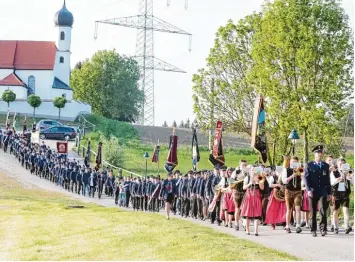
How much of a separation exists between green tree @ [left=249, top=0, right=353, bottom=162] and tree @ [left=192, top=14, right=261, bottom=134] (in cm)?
679

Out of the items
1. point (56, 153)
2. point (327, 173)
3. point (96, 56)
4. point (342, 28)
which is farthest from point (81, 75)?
point (327, 173)

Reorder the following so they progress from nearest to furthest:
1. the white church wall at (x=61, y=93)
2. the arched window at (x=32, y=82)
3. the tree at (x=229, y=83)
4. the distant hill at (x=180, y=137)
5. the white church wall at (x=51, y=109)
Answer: the tree at (x=229, y=83)
the distant hill at (x=180, y=137)
the white church wall at (x=51, y=109)
the white church wall at (x=61, y=93)
the arched window at (x=32, y=82)

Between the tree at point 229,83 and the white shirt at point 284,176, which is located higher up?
the tree at point 229,83

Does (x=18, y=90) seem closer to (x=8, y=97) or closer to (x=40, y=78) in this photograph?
(x=40, y=78)

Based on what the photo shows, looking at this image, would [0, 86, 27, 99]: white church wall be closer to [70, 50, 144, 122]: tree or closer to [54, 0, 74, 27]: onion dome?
[70, 50, 144, 122]: tree

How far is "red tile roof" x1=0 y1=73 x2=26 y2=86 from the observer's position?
332ft

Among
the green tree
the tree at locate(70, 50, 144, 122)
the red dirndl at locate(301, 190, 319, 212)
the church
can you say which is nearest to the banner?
the green tree

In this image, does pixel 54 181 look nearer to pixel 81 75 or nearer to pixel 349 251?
pixel 349 251

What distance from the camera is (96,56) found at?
349ft

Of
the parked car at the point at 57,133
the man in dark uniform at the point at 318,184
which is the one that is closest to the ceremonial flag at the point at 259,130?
the man in dark uniform at the point at 318,184

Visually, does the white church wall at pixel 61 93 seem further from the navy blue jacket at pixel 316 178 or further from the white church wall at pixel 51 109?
the navy blue jacket at pixel 316 178

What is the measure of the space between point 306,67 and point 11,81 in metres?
70.6

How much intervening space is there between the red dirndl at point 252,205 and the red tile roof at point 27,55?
88.9 metres

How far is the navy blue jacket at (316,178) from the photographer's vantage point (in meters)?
17.9
